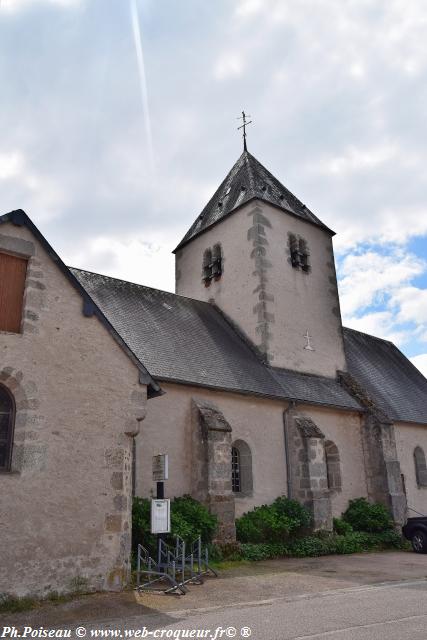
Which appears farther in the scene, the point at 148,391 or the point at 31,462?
the point at 148,391

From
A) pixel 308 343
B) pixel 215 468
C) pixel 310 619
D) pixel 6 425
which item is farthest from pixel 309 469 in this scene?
pixel 6 425

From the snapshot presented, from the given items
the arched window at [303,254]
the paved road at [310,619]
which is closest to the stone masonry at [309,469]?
the paved road at [310,619]

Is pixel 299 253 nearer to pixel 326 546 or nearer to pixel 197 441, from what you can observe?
pixel 197 441

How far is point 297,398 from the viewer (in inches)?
669

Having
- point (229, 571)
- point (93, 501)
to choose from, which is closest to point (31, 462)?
point (93, 501)

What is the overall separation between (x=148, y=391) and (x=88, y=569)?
3.29 m

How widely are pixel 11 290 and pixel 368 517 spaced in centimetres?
1352

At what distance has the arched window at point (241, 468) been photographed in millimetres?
15305

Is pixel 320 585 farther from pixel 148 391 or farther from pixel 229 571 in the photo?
pixel 148 391

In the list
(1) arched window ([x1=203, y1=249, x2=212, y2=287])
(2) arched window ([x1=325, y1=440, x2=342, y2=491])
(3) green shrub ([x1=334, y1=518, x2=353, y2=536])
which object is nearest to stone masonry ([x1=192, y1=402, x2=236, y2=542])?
(3) green shrub ([x1=334, y1=518, x2=353, y2=536])

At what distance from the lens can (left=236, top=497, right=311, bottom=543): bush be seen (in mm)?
14055

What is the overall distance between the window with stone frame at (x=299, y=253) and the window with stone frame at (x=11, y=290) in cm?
1381

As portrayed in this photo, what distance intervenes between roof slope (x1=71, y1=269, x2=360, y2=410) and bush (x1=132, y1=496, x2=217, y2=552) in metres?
3.19

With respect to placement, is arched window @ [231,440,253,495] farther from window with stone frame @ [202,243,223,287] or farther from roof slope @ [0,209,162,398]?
window with stone frame @ [202,243,223,287]
